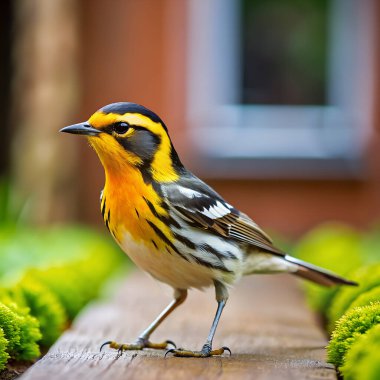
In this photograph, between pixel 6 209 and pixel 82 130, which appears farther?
pixel 6 209

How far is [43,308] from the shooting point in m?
4.30

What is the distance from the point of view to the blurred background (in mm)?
12461

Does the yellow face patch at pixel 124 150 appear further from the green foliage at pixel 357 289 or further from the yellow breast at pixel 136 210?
the green foliage at pixel 357 289

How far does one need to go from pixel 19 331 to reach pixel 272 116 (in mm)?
9518

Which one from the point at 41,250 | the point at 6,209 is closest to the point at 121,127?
the point at 41,250

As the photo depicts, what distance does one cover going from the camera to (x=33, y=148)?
1259 cm

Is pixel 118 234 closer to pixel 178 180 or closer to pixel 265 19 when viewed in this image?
pixel 178 180

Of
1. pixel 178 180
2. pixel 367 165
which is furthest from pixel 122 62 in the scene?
pixel 178 180

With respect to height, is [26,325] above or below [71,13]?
below

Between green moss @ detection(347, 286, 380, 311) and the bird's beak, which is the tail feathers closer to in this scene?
green moss @ detection(347, 286, 380, 311)

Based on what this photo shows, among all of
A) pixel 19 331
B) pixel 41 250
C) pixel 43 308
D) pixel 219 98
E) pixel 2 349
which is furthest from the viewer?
pixel 219 98

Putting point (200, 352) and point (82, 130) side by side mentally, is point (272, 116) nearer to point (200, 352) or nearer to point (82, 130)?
point (82, 130)

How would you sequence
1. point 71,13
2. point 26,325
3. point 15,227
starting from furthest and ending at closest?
1. point 71,13
2. point 15,227
3. point 26,325

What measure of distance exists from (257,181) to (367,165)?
5.00ft
